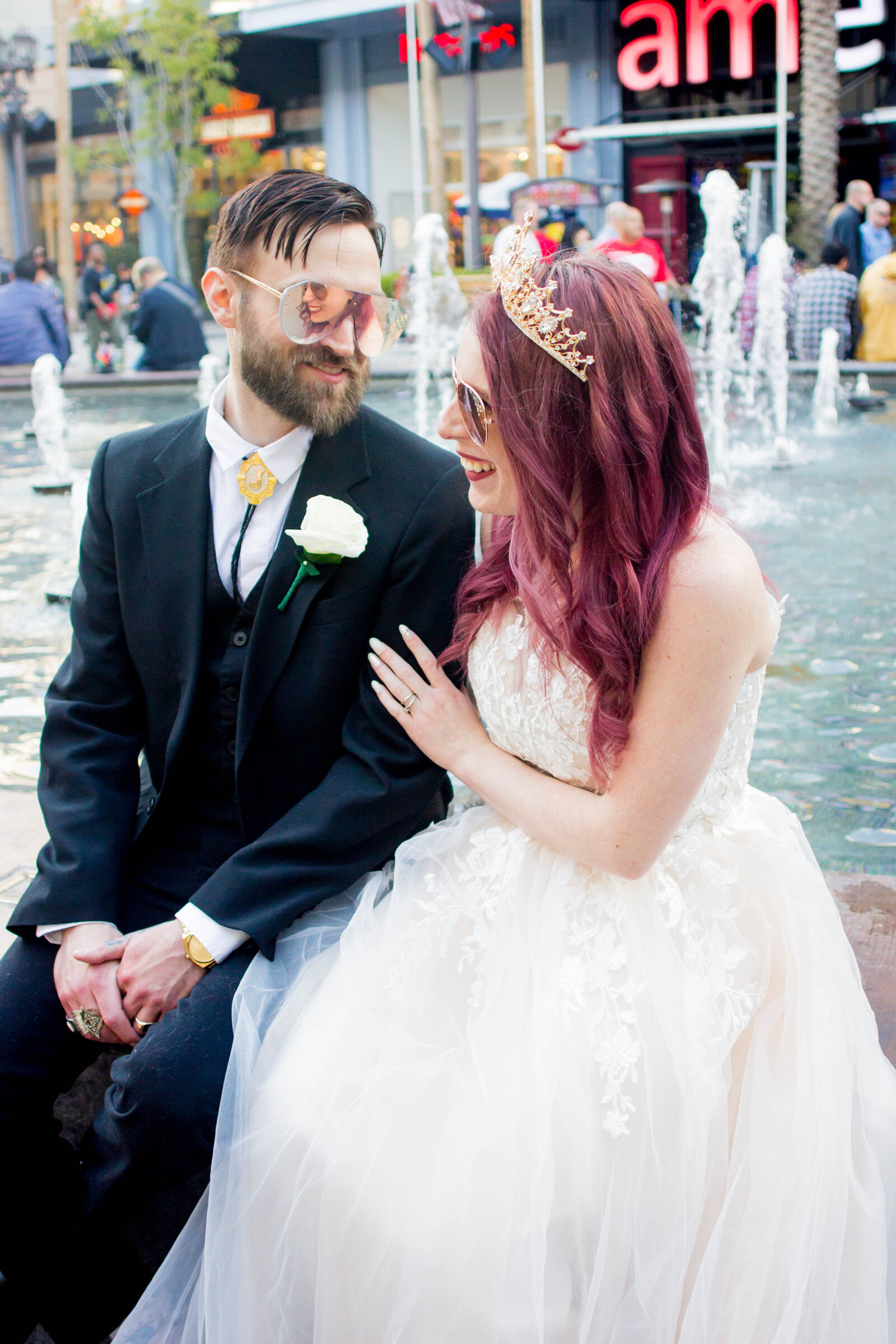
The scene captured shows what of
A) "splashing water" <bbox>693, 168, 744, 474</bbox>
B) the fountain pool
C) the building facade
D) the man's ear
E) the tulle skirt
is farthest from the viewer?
the building facade

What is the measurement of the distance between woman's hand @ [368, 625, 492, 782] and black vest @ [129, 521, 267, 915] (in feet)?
0.87

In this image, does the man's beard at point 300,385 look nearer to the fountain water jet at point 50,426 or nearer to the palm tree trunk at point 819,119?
the fountain water jet at point 50,426

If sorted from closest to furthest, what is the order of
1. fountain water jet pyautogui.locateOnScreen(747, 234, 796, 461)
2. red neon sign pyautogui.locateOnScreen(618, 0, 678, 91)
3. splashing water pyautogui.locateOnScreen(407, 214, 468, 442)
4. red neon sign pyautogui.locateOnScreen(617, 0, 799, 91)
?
fountain water jet pyautogui.locateOnScreen(747, 234, 796, 461) → splashing water pyautogui.locateOnScreen(407, 214, 468, 442) → red neon sign pyautogui.locateOnScreen(617, 0, 799, 91) → red neon sign pyautogui.locateOnScreen(618, 0, 678, 91)

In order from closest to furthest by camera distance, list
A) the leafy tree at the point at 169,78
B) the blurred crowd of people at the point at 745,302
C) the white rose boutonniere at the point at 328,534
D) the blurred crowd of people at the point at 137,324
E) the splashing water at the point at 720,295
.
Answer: the white rose boutonniere at the point at 328,534 → the blurred crowd of people at the point at 745,302 → the blurred crowd of people at the point at 137,324 → the splashing water at the point at 720,295 → the leafy tree at the point at 169,78

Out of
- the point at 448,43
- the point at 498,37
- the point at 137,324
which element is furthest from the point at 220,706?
the point at 498,37

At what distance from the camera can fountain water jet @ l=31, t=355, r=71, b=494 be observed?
360 inches

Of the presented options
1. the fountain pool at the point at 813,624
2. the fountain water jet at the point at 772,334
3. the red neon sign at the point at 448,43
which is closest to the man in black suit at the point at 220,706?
the fountain pool at the point at 813,624

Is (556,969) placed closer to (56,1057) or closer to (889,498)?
(56,1057)

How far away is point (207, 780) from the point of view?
222cm

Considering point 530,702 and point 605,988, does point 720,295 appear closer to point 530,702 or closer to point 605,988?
point 530,702

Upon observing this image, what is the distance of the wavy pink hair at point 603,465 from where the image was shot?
1.71 m

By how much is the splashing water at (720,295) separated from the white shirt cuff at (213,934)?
10.1 m

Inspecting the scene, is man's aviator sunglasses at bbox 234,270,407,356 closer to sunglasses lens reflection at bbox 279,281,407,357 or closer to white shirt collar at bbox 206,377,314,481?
sunglasses lens reflection at bbox 279,281,407,357

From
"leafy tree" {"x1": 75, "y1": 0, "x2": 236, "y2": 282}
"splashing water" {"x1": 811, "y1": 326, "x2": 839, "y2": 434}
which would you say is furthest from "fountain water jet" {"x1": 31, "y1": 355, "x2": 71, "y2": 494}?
"leafy tree" {"x1": 75, "y1": 0, "x2": 236, "y2": 282}
